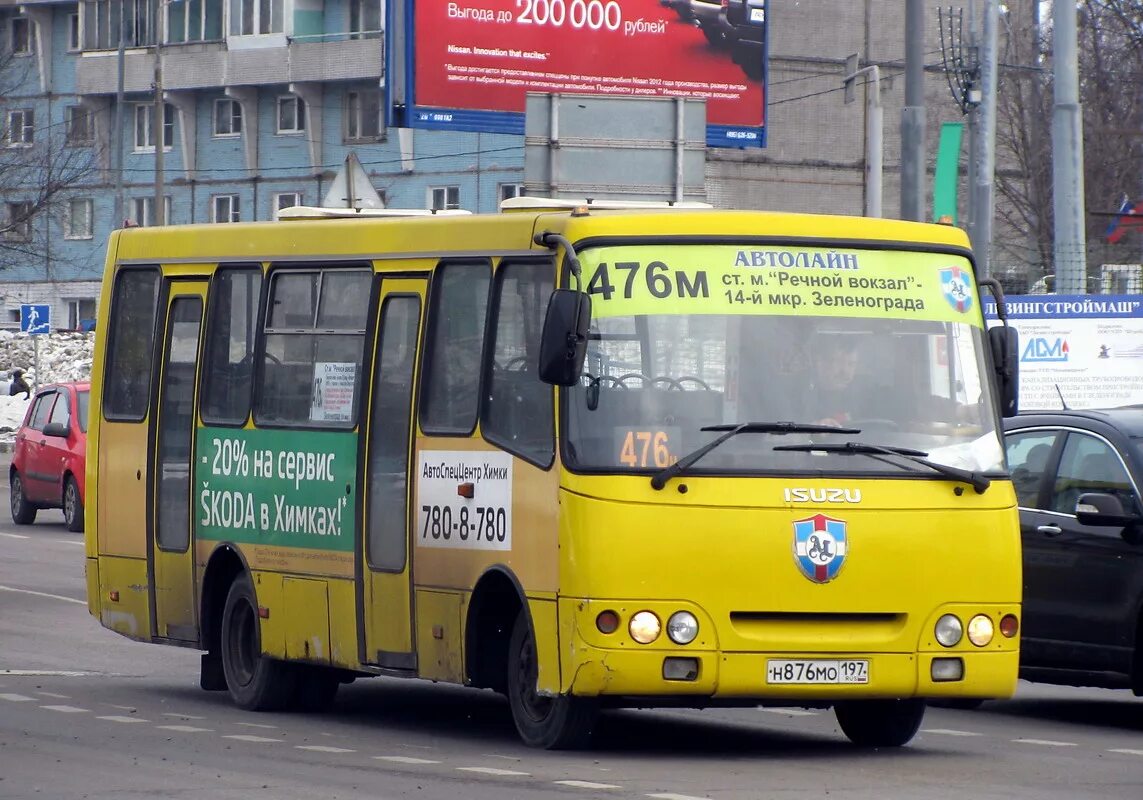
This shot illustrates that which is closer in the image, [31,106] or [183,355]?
[183,355]

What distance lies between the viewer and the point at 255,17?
6894 centimetres

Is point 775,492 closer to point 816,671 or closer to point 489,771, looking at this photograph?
point 816,671

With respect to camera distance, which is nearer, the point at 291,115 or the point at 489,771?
the point at 489,771

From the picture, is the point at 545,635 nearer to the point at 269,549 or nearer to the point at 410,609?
the point at 410,609

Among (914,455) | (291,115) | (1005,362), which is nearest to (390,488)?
(914,455)

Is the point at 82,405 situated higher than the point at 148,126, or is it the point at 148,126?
the point at 148,126


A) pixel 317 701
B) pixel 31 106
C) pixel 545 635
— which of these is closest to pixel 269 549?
pixel 317 701

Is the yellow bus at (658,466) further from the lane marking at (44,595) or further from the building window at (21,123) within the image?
the building window at (21,123)

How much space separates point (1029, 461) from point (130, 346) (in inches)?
210

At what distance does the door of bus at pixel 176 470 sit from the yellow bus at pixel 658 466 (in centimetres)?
133

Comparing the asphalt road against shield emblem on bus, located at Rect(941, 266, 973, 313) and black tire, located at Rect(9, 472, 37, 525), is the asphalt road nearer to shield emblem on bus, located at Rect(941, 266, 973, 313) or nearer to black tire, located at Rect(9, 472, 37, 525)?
shield emblem on bus, located at Rect(941, 266, 973, 313)

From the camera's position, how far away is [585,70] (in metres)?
40.5

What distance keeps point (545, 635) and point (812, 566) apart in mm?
1174

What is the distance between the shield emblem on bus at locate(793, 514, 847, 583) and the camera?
10.3 m
